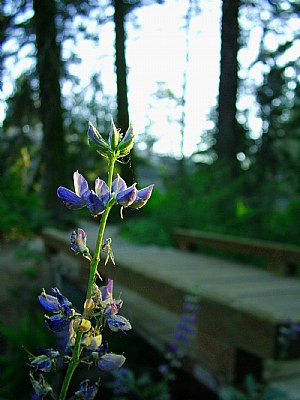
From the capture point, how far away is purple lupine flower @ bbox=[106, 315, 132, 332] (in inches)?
18.0

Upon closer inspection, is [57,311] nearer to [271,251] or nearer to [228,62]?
[228,62]

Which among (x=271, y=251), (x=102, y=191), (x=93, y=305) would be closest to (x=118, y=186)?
(x=102, y=191)

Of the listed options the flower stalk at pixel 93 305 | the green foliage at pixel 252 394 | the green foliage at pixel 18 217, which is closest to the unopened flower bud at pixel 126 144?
the flower stalk at pixel 93 305

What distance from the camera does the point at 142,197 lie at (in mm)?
505

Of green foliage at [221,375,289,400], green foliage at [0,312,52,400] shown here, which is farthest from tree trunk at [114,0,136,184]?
green foliage at [0,312,52,400]

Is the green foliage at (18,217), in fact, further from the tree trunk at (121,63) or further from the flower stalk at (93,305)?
the flower stalk at (93,305)

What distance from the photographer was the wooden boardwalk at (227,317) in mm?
2221

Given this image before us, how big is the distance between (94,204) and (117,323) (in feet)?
0.35

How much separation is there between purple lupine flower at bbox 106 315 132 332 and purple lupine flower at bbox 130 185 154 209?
10 centimetres

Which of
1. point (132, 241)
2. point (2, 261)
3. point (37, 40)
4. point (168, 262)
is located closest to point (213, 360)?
point (168, 262)

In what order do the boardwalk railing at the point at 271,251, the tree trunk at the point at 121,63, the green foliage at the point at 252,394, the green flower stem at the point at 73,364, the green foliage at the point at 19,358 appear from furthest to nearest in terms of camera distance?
the boardwalk railing at the point at 271,251 → the green foliage at the point at 19,358 → the green foliage at the point at 252,394 → the tree trunk at the point at 121,63 → the green flower stem at the point at 73,364

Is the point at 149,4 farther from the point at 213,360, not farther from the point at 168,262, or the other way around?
the point at 168,262

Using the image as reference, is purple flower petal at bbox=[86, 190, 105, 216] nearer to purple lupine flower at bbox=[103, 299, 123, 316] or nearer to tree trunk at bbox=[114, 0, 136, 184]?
purple lupine flower at bbox=[103, 299, 123, 316]

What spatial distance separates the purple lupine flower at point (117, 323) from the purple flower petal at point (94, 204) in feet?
0.31
